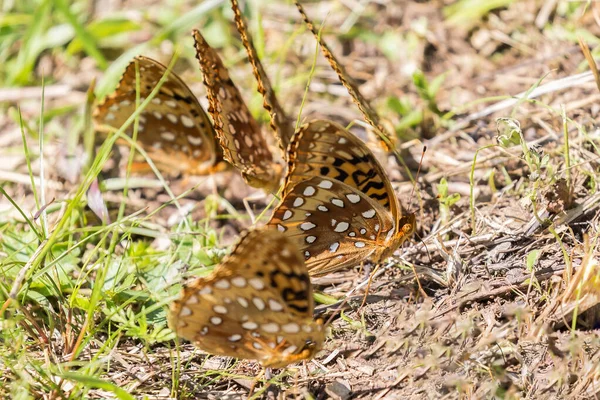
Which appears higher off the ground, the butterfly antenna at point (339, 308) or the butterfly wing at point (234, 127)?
the butterfly wing at point (234, 127)

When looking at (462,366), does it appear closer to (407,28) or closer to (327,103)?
(327,103)

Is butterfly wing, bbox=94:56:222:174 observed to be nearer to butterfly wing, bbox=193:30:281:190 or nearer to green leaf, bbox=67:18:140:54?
butterfly wing, bbox=193:30:281:190

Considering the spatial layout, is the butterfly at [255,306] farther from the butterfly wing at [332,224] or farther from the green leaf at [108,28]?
the green leaf at [108,28]

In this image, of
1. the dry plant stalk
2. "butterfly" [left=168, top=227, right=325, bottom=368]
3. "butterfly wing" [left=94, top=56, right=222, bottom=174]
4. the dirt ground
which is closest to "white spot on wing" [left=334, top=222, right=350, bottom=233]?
the dirt ground

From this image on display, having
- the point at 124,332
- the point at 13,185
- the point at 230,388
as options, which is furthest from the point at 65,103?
the point at 230,388

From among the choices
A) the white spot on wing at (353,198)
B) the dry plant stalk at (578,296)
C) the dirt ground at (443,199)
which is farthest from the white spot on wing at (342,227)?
the dry plant stalk at (578,296)

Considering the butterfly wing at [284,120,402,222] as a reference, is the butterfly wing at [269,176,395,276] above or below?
below
